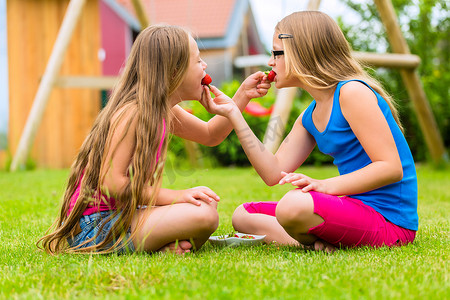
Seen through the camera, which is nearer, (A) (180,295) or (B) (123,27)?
(A) (180,295)

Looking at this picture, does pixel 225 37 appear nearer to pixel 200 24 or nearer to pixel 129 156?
pixel 200 24

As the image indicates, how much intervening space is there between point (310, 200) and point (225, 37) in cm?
903

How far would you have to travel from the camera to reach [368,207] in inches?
76.2

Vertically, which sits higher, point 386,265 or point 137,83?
point 137,83

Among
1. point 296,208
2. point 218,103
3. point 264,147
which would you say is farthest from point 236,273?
point 218,103

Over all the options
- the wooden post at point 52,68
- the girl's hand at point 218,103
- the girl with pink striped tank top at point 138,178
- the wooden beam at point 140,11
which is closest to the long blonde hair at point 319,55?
the girl's hand at point 218,103

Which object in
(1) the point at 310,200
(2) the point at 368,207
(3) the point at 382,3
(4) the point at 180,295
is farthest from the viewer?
(3) the point at 382,3

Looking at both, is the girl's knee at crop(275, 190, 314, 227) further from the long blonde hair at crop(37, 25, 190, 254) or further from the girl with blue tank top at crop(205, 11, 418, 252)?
the long blonde hair at crop(37, 25, 190, 254)

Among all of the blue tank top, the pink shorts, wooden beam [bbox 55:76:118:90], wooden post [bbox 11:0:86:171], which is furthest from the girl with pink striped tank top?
wooden beam [bbox 55:76:118:90]

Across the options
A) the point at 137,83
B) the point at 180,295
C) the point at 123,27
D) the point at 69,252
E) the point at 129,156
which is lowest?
the point at 69,252

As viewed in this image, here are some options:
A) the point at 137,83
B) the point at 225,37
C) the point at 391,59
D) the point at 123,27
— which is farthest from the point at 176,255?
the point at 225,37

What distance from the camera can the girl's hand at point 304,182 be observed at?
5.96ft

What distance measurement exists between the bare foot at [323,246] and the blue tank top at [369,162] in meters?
0.21

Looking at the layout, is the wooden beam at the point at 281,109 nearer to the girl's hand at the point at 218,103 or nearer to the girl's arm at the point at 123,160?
the girl's hand at the point at 218,103
